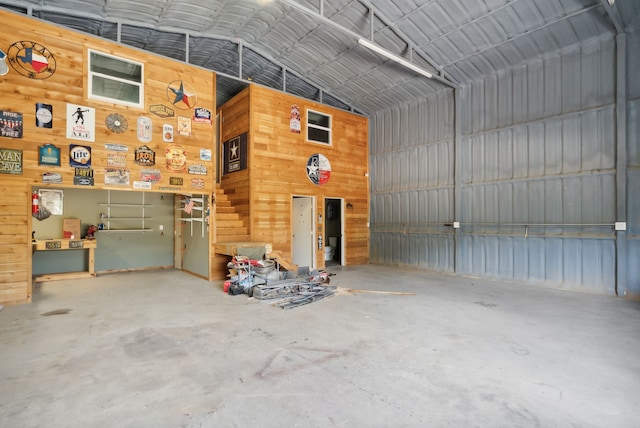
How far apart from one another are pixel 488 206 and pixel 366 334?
210 inches

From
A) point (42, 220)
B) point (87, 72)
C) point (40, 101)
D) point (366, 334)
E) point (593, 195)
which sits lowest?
point (366, 334)

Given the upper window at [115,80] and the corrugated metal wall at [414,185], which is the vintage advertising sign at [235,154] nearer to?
the upper window at [115,80]

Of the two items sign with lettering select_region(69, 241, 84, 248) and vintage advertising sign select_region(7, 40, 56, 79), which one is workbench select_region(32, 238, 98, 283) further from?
vintage advertising sign select_region(7, 40, 56, 79)

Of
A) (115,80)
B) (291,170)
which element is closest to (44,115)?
(115,80)

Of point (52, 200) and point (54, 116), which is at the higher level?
point (54, 116)

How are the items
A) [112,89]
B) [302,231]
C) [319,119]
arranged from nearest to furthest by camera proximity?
[112,89]
[302,231]
[319,119]

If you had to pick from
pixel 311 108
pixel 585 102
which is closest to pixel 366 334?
pixel 585 102

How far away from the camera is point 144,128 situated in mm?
6508

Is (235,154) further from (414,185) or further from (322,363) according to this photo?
(322,363)

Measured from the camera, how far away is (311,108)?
9.29m

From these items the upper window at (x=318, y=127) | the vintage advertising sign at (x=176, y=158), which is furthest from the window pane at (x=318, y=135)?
the vintage advertising sign at (x=176, y=158)

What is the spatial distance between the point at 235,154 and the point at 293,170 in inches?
63.1

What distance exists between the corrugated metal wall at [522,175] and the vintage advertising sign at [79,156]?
24.4 feet

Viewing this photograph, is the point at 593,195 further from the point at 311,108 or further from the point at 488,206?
the point at 311,108
